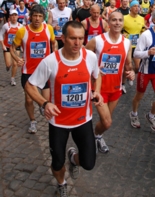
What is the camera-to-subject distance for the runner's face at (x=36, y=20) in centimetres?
498

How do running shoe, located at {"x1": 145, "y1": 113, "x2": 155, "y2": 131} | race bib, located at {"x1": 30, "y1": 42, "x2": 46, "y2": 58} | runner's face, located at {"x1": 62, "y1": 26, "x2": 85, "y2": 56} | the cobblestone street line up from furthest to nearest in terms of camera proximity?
1. running shoe, located at {"x1": 145, "y1": 113, "x2": 155, "y2": 131}
2. race bib, located at {"x1": 30, "y1": 42, "x2": 46, "y2": 58}
3. the cobblestone street
4. runner's face, located at {"x1": 62, "y1": 26, "x2": 85, "y2": 56}

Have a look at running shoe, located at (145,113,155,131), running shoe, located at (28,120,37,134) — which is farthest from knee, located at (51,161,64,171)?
running shoe, located at (145,113,155,131)

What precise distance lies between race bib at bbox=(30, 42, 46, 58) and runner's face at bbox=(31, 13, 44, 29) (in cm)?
29

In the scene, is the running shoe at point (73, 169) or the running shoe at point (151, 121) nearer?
the running shoe at point (73, 169)

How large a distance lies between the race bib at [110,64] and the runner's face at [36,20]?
4.53 ft

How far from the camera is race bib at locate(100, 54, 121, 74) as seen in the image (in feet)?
14.3

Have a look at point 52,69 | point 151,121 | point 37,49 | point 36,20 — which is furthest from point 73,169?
point 36,20

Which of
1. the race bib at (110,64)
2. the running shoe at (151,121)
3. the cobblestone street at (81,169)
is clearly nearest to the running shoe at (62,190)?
the cobblestone street at (81,169)

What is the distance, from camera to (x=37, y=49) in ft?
17.3

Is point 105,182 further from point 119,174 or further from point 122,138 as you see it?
point 122,138

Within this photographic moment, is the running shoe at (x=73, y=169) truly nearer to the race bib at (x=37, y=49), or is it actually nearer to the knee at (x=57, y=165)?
the knee at (x=57, y=165)

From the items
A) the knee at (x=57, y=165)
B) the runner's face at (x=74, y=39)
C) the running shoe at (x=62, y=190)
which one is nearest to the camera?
the runner's face at (x=74, y=39)

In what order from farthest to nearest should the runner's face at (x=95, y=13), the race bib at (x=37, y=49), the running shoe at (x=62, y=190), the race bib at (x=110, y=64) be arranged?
1. the runner's face at (x=95, y=13)
2. the race bib at (x=37, y=49)
3. the race bib at (x=110, y=64)
4. the running shoe at (x=62, y=190)

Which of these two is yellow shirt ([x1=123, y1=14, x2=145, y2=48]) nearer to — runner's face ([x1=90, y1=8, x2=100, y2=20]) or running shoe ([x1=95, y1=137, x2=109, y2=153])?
runner's face ([x1=90, y1=8, x2=100, y2=20])
